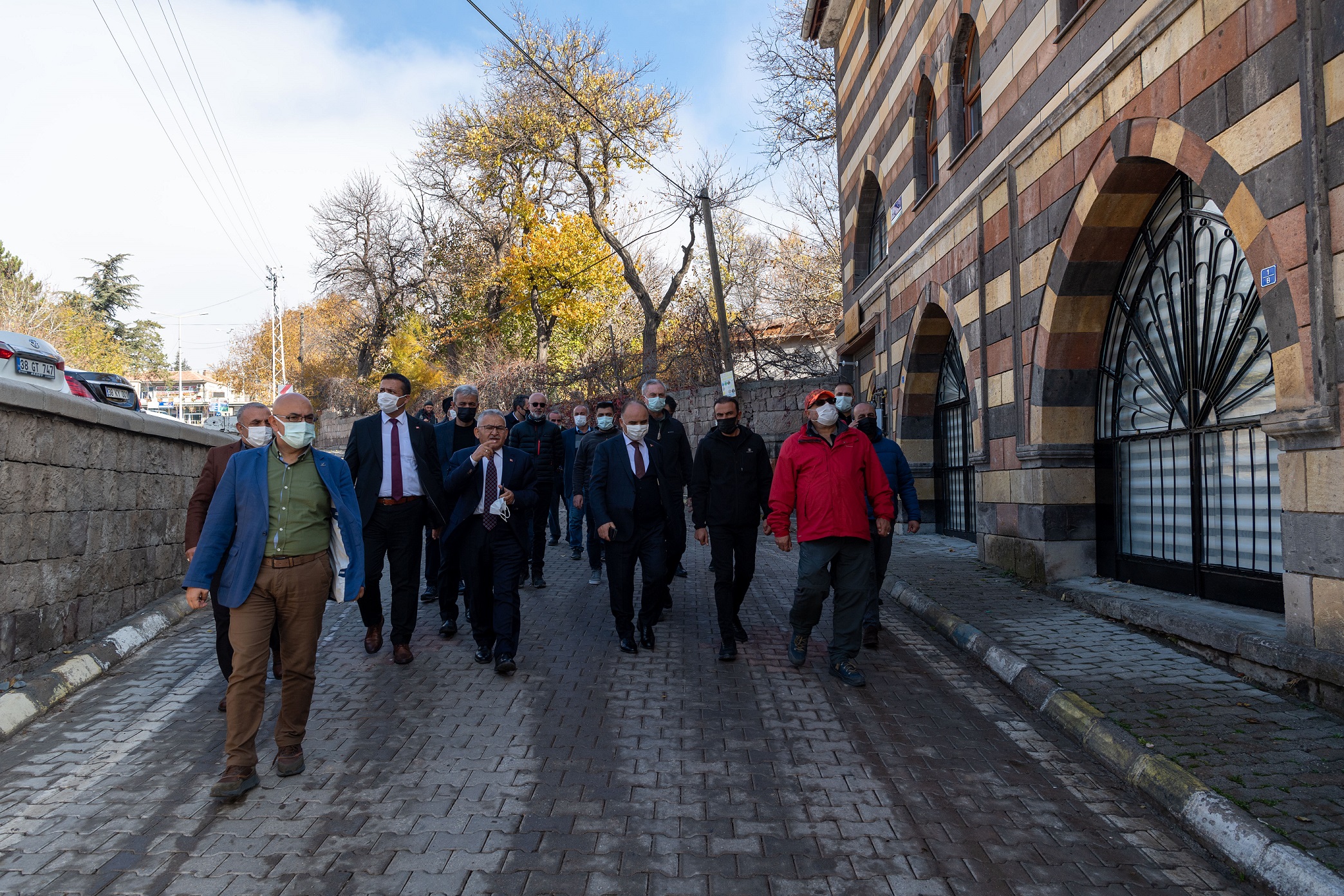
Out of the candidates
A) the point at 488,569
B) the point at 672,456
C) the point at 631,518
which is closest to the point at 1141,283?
the point at 672,456

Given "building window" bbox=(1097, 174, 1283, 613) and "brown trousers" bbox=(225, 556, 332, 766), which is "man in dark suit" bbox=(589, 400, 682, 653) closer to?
"brown trousers" bbox=(225, 556, 332, 766)

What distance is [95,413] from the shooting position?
6.88 metres

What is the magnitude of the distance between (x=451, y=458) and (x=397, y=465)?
1.20 m

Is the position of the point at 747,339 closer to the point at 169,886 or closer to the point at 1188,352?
the point at 1188,352

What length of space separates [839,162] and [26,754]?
17.7 metres

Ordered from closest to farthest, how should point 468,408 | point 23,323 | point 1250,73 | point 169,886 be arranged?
point 169,886, point 1250,73, point 468,408, point 23,323

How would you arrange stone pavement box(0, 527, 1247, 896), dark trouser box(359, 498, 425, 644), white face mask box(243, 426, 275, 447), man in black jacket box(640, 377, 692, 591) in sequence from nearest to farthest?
stone pavement box(0, 527, 1247, 896) < white face mask box(243, 426, 275, 447) < dark trouser box(359, 498, 425, 644) < man in black jacket box(640, 377, 692, 591)

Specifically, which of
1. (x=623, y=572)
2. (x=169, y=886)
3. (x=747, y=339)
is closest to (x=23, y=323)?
(x=747, y=339)

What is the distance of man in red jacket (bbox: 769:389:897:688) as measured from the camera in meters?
6.10

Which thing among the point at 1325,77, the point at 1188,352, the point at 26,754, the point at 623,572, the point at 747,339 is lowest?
the point at 26,754

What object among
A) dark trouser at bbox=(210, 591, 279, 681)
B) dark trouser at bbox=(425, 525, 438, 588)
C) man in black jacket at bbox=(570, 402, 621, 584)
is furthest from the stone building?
dark trouser at bbox=(210, 591, 279, 681)

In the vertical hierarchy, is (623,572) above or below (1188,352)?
below

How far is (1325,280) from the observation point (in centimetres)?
501

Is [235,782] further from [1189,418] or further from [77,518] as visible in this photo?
[1189,418]
